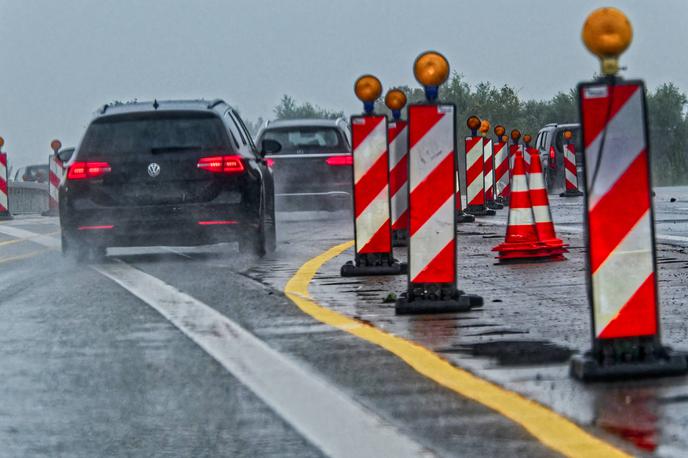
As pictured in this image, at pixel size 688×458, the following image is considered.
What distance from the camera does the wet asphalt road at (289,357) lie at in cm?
532

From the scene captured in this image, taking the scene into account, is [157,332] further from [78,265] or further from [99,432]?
[78,265]

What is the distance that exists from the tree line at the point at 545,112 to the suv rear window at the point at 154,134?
1934 inches

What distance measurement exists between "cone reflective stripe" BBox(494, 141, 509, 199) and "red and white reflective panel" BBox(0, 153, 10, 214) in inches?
357

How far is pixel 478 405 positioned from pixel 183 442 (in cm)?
109

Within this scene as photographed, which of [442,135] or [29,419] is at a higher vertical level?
[442,135]

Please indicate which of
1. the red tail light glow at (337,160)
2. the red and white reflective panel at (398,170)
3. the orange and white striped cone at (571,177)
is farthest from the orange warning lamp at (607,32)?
the orange and white striped cone at (571,177)

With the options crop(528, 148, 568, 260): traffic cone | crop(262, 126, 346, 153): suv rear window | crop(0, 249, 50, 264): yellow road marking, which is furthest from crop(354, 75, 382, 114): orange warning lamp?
crop(262, 126, 346, 153): suv rear window

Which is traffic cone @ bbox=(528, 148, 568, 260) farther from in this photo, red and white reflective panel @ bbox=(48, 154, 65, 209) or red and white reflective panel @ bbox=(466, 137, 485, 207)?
red and white reflective panel @ bbox=(48, 154, 65, 209)

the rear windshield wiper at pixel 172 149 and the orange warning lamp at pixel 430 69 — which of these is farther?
the rear windshield wiper at pixel 172 149

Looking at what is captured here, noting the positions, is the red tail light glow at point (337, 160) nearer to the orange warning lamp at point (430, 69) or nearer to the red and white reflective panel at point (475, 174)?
the red and white reflective panel at point (475, 174)

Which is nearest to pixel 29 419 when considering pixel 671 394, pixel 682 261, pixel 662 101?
pixel 671 394

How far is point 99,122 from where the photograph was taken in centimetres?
1512

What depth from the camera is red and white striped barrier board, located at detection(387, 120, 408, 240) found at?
1291 cm

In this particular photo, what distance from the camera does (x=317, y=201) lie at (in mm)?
24406
